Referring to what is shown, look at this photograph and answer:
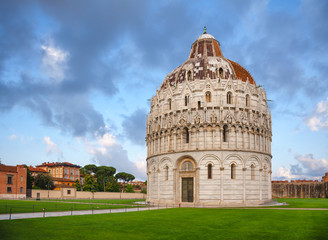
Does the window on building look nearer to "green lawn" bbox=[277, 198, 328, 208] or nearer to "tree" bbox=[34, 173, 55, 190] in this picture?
"tree" bbox=[34, 173, 55, 190]

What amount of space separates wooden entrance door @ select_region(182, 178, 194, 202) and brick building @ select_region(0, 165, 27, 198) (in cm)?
4949

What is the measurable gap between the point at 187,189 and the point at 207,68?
2133 cm

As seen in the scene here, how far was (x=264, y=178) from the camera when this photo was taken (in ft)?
185

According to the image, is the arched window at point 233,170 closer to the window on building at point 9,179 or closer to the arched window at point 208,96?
the arched window at point 208,96

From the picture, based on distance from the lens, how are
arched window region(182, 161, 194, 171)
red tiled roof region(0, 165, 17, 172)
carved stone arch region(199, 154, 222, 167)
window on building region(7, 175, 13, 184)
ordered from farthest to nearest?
red tiled roof region(0, 165, 17, 172) < window on building region(7, 175, 13, 184) < arched window region(182, 161, 194, 171) < carved stone arch region(199, 154, 222, 167)

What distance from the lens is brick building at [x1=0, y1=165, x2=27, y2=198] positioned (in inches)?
3219

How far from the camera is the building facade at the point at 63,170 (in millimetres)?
156875

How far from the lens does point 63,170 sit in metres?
156

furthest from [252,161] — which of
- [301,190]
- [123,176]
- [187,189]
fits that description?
[123,176]

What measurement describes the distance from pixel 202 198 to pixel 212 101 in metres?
15.6

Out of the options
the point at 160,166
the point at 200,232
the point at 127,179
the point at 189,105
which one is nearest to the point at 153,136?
the point at 160,166

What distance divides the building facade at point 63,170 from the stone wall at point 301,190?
96.1 metres

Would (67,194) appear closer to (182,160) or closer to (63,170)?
(182,160)

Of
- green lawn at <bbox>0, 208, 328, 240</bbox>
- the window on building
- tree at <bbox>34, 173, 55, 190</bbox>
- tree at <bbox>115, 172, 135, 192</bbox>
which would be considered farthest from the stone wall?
green lawn at <bbox>0, 208, 328, 240</bbox>
